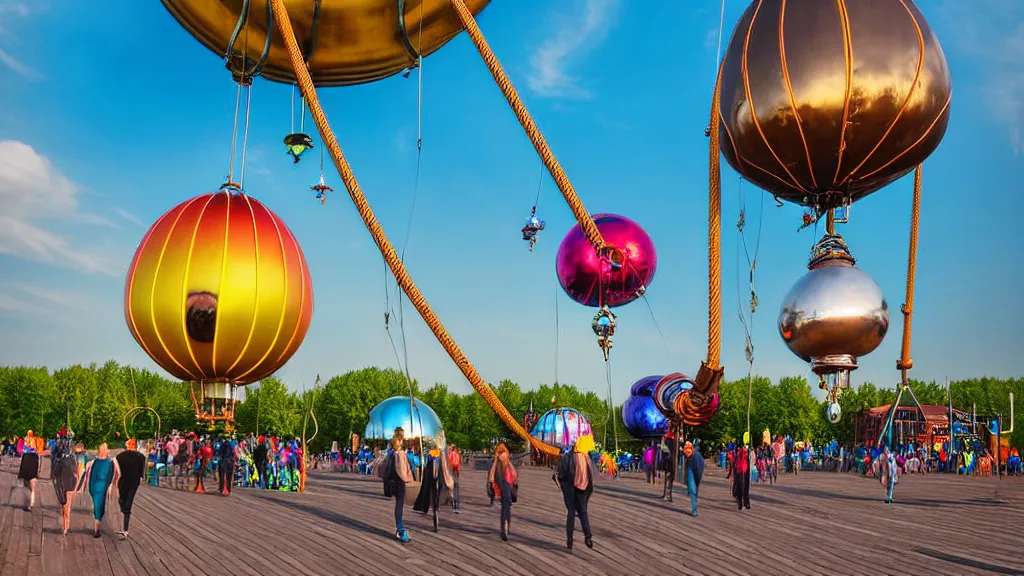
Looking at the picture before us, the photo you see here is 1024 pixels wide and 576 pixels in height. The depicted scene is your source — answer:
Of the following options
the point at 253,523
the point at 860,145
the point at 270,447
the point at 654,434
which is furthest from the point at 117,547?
the point at 654,434

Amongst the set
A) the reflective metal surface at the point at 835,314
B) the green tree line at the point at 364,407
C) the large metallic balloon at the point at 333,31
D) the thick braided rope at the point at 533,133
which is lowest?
the green tree line at the point at 364,407

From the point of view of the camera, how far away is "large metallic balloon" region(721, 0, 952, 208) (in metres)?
8.02

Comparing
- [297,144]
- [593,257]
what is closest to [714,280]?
[297,144]

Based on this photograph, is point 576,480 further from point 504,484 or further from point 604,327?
point 604,327

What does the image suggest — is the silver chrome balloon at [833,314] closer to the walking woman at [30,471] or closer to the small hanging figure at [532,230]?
the small hanging figure at [532,230]

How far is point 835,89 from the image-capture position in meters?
7.97

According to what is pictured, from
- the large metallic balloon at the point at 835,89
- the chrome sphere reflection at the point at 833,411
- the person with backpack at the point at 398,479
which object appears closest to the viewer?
the large metallic balloon at the point at 835,89

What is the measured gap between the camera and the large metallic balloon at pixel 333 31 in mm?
10766

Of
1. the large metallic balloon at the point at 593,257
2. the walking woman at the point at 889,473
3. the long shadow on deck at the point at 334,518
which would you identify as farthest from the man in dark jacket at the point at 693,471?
the walking woman at the point at 889,473

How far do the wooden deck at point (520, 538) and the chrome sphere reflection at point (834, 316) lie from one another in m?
3.57

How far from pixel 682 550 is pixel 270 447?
17.3 meters

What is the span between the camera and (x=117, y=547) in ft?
42.4

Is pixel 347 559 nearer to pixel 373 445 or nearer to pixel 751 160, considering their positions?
pixel 751 160

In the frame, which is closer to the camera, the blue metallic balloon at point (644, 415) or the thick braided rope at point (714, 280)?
the thick braided rope at point (714, 280)
